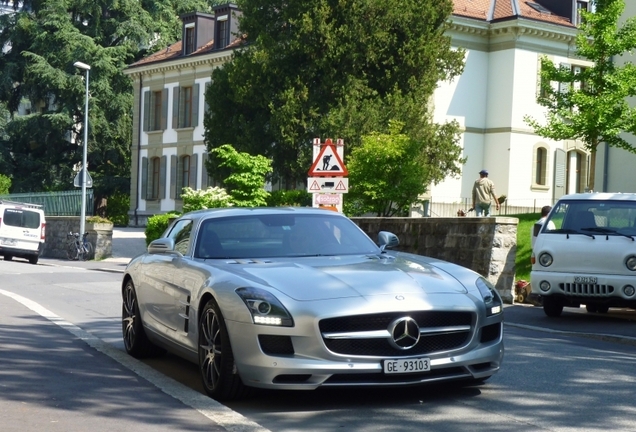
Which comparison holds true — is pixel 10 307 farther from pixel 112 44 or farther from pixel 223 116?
pixel 112 44

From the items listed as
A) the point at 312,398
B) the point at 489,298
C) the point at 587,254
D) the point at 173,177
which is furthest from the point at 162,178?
the point at 489,298

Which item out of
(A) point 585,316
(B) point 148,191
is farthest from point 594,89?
(B) point 148,191

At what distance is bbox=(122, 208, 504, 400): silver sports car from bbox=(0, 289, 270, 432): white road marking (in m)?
0.18

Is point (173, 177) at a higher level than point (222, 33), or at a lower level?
lower

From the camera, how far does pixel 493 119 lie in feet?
164

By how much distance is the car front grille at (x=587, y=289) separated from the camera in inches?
615

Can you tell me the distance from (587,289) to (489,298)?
7.78 meters

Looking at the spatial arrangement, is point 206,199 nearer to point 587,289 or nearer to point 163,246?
point 587,289

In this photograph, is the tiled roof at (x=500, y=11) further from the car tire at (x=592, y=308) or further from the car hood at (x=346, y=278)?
the car hood at (x=346, y=278)

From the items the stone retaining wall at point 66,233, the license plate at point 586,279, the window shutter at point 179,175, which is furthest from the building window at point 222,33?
the license plate at point 586,279

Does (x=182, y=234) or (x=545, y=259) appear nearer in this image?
(x=182, y=234)

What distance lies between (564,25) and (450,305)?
44790 mm

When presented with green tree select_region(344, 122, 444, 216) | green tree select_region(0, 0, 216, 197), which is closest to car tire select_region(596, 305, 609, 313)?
green tree select_region(344, 122, 444, 216)

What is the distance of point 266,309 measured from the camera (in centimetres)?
785
